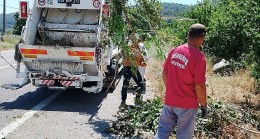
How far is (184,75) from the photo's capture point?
4.68 metres

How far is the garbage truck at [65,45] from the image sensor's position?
8984 mm

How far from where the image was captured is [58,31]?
31.4 ft

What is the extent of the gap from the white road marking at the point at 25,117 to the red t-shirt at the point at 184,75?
2.91 m

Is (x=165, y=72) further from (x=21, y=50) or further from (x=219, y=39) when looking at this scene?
(x=219, y=39)

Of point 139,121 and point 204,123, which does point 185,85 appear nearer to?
point 204,123

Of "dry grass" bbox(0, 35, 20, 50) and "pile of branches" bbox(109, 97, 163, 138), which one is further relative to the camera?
"dry grass" bbox(0, 35, 20, 50)

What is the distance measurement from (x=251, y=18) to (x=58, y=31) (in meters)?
5.10

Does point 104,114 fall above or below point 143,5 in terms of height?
below

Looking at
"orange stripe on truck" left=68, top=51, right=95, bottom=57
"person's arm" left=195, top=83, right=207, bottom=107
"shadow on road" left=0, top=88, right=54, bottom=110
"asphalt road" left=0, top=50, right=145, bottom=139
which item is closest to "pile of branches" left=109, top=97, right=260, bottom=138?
"asphalt road" left=0, top=50, right=145, bottom=139

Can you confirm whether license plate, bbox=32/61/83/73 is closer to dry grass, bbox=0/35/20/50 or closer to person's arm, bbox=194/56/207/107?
person's arm, bbox=194/56/207/107

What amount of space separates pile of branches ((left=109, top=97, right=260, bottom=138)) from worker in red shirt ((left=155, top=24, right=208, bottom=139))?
1674 millimetres

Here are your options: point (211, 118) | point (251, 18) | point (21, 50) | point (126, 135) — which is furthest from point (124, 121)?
point (251, 18)

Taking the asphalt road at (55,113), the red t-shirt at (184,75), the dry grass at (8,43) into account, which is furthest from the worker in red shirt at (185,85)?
the dry grass at (8,43)

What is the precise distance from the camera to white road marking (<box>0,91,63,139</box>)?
6.53m
